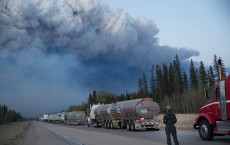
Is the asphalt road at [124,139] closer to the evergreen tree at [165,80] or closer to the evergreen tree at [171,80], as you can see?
the evergreen tree at [171,80]

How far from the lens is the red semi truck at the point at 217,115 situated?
17.1 metres

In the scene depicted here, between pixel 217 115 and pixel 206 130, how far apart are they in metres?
1.17

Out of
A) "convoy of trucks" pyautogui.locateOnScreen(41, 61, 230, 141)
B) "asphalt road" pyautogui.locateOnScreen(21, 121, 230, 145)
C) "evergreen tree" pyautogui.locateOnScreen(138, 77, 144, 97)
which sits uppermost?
"evergreen tree" pyautogui.locateOnScreen(138, 77, 144, 97)

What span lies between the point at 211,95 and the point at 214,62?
8788cm

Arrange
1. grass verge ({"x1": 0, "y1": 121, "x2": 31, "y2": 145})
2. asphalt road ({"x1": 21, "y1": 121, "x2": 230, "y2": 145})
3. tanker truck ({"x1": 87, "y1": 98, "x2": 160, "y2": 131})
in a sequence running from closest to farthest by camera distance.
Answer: asphalt road ({"x1": 21, "y1": 121, "x2": 230, "y2": 145}) → grass verge ({"x1": 0, "y1": 121, "x2": 31, "y2": 145}) → tanker truck ({"x1": 87, "y1": 98, "x2": 160, "y2": 131})

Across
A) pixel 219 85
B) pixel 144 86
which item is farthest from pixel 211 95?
pixel 144 86

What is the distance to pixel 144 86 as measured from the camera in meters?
128

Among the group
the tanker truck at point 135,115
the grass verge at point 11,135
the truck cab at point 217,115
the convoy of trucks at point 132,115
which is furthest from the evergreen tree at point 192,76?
the truck cab at point 217,115

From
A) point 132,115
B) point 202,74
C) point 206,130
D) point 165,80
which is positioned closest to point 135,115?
point 132,115

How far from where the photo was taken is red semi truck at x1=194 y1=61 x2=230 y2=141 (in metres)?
17.1

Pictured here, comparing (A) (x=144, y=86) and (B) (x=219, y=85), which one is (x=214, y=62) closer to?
(A) (x=144, y=86)

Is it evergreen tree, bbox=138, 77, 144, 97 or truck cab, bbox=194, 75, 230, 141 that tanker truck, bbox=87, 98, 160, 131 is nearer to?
truck cab, bbox=194, 75, 230, 141

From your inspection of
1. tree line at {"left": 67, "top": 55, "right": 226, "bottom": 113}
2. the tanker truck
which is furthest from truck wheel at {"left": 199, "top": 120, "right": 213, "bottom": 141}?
tree line at {"left": 67, "top": 55, "right": 226, "bottom": 113}

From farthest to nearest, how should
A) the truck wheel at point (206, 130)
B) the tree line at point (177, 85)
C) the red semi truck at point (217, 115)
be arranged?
the tree line at point (177, 85) < the truck wheel at point (206, 130) < the red semi truck at point (217, 115)
